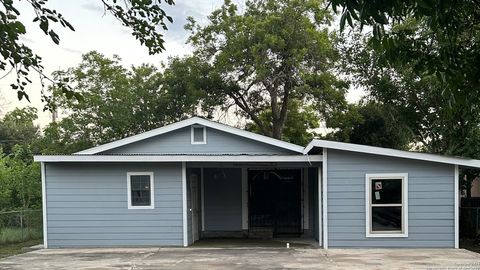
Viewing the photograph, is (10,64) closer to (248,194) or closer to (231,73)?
(248,194)

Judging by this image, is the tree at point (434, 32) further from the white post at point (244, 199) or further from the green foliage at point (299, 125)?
the green foliage at point (299, 125)

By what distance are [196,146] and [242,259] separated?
4267 millimetres

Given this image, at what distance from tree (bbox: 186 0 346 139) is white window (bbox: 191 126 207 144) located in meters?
8.53

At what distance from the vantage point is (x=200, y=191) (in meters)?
15.1

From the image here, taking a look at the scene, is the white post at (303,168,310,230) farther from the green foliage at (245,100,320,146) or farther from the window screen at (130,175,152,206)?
the green foliage at (245,100,320,146)

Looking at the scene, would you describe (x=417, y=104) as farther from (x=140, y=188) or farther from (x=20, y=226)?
(x=20, y=226)

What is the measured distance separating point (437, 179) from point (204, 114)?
1412cm

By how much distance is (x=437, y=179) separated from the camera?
11.6 meters

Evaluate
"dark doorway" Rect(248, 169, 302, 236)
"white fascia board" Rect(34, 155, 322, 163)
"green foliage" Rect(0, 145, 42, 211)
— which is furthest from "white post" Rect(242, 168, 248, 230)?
"green foliage" Rect(0, 145, 42, 211)

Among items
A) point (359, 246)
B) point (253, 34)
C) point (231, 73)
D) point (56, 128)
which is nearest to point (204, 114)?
point (231, 73)

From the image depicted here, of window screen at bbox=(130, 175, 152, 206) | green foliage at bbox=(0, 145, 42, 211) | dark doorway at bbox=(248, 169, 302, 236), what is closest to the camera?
window screen at bbox=(130, 175, 152, 206)

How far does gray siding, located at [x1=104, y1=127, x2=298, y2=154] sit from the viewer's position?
13.6 meters

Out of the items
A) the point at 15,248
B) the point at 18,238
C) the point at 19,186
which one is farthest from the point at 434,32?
the point at 19,186

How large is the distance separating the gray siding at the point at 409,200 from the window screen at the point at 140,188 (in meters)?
4.60
